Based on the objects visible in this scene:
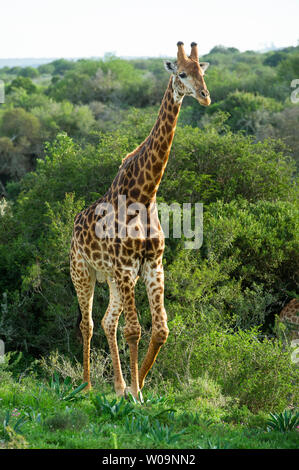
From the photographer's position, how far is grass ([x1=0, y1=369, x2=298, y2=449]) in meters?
5.46

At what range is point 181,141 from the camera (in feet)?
53.0

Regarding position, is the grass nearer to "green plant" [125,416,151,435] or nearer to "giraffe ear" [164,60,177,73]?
"green plant" [125,416,151,435]

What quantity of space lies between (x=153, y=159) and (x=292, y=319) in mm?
6035

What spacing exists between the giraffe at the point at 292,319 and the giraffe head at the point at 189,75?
632 centimetres

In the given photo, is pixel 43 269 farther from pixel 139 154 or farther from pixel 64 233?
pixel 139 154

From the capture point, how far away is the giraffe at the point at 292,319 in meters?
11.4

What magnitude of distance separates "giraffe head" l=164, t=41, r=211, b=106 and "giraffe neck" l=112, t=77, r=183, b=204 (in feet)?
0.44

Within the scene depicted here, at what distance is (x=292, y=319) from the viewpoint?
11461mm

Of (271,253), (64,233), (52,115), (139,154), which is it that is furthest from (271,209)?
(52,115)

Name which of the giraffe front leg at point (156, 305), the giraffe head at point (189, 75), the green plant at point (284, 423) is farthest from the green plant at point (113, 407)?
the giraffe head at point (189, 75)

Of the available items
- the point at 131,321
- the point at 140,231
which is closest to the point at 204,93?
the point at 140,231

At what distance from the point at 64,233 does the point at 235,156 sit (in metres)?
5.66

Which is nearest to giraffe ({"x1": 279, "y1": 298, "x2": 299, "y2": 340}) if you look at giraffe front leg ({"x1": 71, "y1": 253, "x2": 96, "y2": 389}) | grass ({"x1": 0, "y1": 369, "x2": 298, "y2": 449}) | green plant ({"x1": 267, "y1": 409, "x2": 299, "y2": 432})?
grass ({"x1": 0, "y1": 369, "x2": 298, "y2": 449})

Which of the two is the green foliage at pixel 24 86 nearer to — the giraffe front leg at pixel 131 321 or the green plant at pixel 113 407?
the giraffe front leg at pixel 131 321
